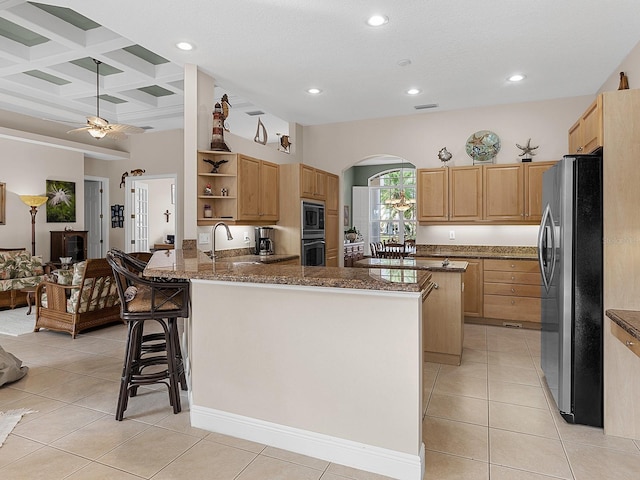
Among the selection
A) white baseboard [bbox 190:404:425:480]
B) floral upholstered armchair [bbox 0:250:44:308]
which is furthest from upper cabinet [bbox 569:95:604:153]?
floral upholstered armchair [bbox 0:250:44:308]

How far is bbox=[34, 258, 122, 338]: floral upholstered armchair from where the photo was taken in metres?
4.41

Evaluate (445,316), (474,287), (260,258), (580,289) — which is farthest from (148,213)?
(580,289)

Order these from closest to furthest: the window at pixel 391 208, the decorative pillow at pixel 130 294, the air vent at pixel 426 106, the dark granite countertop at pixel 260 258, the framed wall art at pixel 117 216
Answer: the decorative pillow at pixel 130 294 < the dark granite countertop at pixel 260 258 < the air vent at pixel 426 106 < the framed wall art at pixel 117 216 < the window at pixel 391 208

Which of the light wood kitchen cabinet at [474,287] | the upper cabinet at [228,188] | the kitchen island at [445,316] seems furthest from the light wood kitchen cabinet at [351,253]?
the kitchen island at [445,316]

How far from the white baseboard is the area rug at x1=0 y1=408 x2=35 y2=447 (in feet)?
3.59

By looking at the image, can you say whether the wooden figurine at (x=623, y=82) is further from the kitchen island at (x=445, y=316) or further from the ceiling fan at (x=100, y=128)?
the ceiling fan at (x=100, y=128)

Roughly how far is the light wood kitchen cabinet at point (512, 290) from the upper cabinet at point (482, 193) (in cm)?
63

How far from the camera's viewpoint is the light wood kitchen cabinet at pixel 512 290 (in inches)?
186

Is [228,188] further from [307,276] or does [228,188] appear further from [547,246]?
[547,246]

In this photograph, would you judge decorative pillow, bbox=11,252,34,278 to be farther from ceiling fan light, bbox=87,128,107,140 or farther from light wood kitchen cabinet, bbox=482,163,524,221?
light wood kitchen cabinet, bbox=482,163,524,221

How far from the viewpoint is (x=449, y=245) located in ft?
18.5

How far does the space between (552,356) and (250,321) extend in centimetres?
214

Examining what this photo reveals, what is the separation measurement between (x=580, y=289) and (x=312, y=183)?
12.0 ft

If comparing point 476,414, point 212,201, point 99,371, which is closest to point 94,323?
point 99,371
